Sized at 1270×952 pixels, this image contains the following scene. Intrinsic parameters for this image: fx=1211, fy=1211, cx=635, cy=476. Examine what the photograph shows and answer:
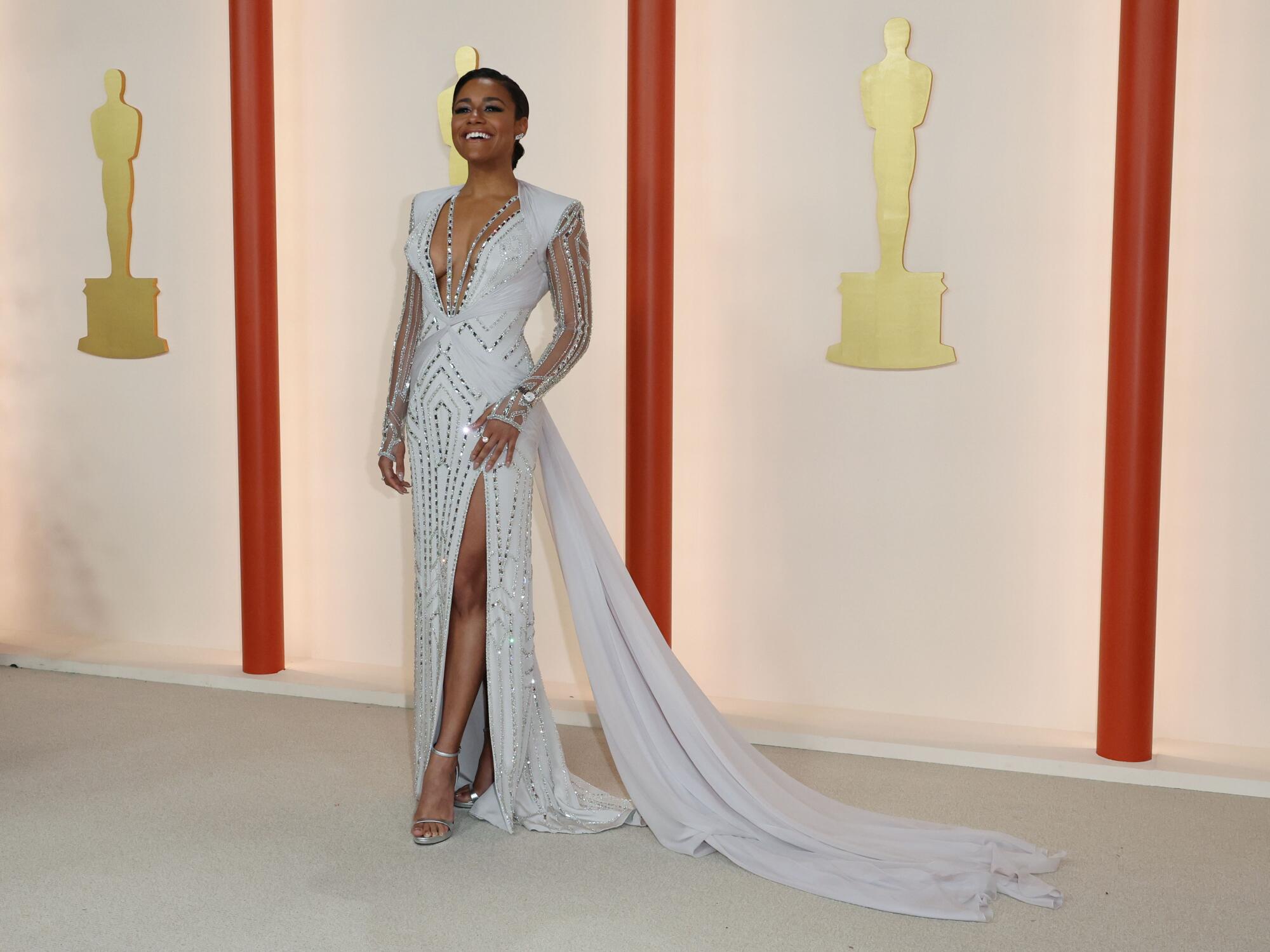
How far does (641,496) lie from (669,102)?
3.79ft

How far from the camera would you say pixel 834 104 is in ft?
11.6

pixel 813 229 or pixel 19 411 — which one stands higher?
pixel 813 229

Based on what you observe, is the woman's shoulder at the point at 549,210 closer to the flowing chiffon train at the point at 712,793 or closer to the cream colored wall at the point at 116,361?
the flowing chiffon train at the point at 712,793

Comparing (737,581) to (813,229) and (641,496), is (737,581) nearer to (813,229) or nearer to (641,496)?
(641,496)

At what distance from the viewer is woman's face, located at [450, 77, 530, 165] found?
2654 mm

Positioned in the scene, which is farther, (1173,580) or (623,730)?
(1173,580)

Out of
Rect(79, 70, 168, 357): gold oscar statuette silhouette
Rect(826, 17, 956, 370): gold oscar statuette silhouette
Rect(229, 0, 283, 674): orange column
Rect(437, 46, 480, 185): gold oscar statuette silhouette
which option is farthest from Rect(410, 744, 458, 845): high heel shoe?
Rect(79, 70, 168, 357): gold oscar statuette silhouette

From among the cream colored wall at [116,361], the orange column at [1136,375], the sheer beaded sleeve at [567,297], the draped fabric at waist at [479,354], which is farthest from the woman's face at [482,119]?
the cream colored wall at [116,361]

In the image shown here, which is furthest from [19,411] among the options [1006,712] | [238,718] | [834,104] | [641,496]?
[1006,712]

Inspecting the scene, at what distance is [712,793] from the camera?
271 cm

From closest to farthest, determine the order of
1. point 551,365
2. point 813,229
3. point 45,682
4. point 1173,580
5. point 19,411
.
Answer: point 551,365, point 1173,580, point 813,229, point 45,682, point 19,411

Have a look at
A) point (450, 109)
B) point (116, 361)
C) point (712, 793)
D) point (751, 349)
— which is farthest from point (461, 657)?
point (116, 361)

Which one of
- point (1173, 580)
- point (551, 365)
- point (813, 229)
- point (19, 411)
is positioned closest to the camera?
point (551, 365)

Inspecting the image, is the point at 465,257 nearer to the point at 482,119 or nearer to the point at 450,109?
the point at 482,119
